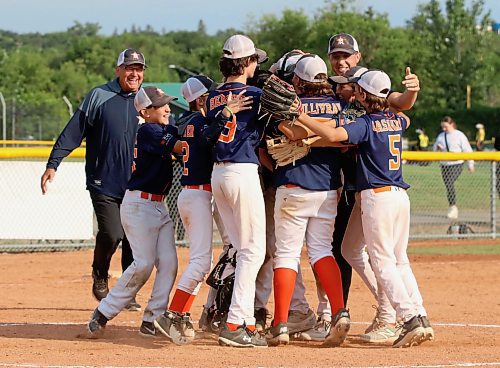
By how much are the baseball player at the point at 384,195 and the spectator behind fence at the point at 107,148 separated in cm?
278

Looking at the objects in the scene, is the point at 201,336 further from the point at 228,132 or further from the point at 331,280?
the point at 228,132

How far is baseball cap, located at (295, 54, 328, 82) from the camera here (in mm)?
7836

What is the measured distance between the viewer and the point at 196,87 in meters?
8.28

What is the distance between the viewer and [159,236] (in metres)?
8.51

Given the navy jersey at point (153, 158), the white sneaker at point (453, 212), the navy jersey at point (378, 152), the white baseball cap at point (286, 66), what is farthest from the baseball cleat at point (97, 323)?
the white sneaker at point (453, 212)

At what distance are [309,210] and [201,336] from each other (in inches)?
55.6

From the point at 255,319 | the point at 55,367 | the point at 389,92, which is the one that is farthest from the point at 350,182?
the point at 55,367

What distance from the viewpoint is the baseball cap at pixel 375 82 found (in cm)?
779

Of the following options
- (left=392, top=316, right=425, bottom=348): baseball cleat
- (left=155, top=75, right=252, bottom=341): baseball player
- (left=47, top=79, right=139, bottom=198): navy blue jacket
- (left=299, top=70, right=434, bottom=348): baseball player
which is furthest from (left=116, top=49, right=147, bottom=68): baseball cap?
(left=392, top=316, right=425, bottom=348): baseball cleat

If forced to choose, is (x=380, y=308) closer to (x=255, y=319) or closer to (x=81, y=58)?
(x=255, y=319)

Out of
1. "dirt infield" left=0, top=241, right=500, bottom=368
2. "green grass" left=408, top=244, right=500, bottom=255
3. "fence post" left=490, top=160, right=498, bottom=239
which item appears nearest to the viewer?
"dirt infield" left=0, top=241, right=500, bottom=368

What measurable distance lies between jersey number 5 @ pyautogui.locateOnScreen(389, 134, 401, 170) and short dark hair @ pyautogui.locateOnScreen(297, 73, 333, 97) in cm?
59

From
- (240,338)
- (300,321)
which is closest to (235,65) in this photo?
(240,338)

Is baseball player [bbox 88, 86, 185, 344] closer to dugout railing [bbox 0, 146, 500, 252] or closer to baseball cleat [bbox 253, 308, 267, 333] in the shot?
baseball cleat [bbox 253, 308, 267, 333]
